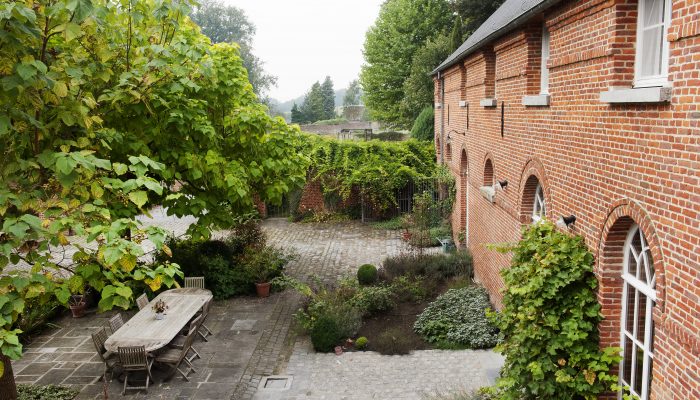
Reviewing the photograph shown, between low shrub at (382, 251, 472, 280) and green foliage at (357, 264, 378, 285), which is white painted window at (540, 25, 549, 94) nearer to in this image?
low shrub at (382, 251, 472, 280)

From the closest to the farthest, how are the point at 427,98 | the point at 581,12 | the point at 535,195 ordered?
1. the point at 581,12
2. the point at 535,195
3. the point at 427,98

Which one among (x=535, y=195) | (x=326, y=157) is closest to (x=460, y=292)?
(x=535, y=195)

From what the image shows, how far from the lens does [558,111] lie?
24.9ft

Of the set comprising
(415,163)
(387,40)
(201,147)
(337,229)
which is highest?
(387,40)

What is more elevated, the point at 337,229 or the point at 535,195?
the point at 535,195

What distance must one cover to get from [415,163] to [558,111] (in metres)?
16.9

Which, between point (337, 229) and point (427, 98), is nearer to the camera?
point (337, 229)

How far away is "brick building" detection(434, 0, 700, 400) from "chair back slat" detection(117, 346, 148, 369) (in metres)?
6.51

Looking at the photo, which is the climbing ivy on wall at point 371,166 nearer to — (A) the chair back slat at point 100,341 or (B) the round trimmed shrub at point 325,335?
(B) the round trimmed shrub at point 325,335

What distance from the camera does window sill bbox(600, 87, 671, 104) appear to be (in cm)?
471

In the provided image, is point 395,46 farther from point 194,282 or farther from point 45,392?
point 45,392

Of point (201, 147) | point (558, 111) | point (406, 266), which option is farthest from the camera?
point (406, 266)

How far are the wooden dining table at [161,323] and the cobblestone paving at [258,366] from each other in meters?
0.82

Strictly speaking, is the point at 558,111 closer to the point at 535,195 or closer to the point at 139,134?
the point at 535,195
